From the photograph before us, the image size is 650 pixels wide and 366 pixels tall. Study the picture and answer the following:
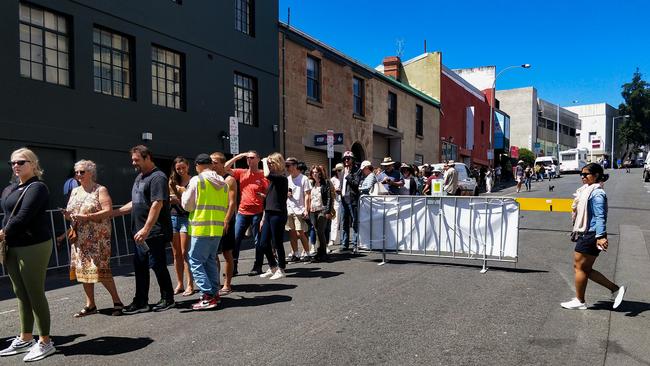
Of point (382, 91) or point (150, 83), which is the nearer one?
point (150, 83)

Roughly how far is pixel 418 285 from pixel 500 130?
158 feet

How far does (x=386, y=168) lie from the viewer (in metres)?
10.6

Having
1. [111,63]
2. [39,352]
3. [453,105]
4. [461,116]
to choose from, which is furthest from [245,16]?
[461,116]

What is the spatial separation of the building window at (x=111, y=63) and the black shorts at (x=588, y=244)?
10770 millimetres

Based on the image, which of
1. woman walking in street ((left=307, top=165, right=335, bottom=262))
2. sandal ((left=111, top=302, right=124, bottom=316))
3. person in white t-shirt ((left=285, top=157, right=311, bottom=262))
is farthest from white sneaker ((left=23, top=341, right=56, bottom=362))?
woman walking in street ((left=307, top=165, right=335, bottom=262))

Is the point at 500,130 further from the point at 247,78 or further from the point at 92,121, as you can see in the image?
the point at 92,121

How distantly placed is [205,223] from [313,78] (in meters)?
15.8

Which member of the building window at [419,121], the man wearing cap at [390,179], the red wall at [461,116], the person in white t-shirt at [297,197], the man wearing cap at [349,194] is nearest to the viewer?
the person in white t-shirt at [297,197]

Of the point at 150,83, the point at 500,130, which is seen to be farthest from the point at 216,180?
the point at 500,130

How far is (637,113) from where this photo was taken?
81.2 metres

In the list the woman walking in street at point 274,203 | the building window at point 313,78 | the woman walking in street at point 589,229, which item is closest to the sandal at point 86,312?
the woman walking in street at point 274,203

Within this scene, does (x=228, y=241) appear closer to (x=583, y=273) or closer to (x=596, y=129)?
(x=583, y=273)

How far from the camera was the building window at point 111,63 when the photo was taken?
12.0m

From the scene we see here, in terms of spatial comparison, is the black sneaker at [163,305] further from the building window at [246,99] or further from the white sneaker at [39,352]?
the building window at [246,99]
